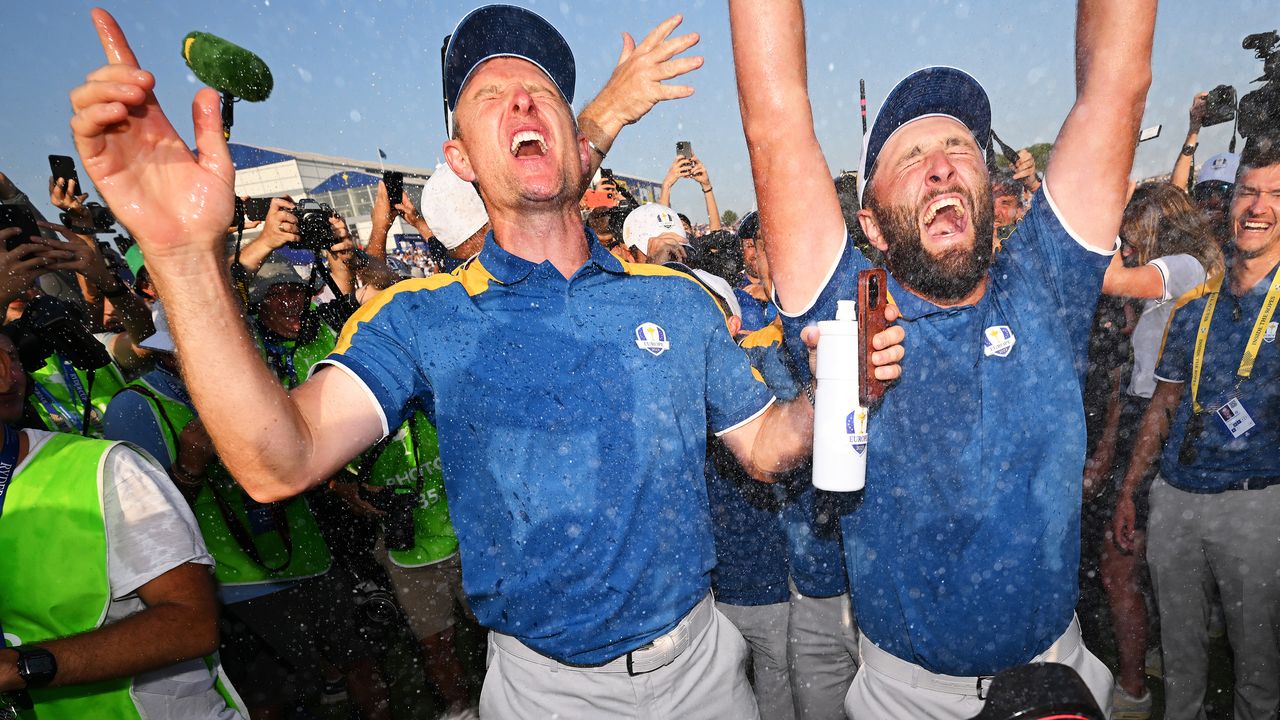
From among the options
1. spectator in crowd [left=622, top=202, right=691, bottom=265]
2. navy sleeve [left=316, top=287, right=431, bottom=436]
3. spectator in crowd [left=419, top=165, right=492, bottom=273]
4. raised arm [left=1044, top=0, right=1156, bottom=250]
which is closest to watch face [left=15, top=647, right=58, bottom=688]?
navy sleeve [left=316, top=287, right=431, bottom=436]

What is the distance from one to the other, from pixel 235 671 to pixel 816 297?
4084 mm

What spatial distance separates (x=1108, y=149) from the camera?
176cm

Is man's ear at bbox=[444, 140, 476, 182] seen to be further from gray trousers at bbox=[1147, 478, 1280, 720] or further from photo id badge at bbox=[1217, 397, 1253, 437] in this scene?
gray trousers at bbox=[1147, 478, 1280, 720]

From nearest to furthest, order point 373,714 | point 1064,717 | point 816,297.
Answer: point 1064,717 → point 816,297 → point 373,714

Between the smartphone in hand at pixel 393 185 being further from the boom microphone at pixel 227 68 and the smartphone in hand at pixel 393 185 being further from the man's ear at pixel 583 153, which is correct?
the man's ear at pixel 583 153

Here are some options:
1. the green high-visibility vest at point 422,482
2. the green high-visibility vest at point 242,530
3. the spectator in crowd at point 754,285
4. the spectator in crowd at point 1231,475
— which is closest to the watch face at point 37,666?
the green high-visibility vest at point 242,530

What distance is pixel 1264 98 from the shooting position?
3.70 metres

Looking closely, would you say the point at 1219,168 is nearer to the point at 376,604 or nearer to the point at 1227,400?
the point at 1227,400

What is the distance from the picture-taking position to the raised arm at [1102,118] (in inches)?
66.7

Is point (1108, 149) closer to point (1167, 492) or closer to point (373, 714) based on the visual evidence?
point (1167, 492)

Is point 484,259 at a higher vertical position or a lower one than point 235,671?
higher

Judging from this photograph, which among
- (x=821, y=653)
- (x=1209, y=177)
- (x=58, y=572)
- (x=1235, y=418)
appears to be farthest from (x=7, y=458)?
(x=1209, y=177)

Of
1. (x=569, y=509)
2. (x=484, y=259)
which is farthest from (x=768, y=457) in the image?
(x=484, y=259)

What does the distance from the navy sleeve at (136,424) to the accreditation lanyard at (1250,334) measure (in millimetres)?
5451
